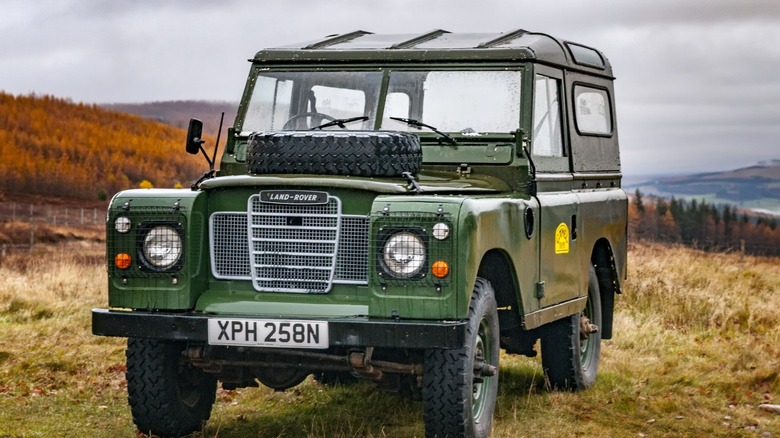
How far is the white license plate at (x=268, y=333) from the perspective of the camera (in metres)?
6.23

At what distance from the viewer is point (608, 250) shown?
9.82 meters

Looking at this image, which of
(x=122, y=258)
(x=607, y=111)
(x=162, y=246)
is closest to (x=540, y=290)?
(x=162, y=246)

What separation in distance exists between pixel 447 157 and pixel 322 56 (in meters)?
1.23

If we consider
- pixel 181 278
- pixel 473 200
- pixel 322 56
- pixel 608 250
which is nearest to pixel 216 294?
pixel 181 278

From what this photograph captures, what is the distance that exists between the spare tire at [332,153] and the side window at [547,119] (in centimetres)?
131

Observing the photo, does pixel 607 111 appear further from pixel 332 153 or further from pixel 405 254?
pixel 405 254

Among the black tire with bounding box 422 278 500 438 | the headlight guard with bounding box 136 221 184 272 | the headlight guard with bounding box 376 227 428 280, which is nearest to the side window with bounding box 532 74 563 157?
the black tire with bounding box 422 278 500 438

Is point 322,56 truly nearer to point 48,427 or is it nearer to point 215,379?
point 215,379

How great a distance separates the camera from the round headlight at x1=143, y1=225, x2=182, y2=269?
263 inches

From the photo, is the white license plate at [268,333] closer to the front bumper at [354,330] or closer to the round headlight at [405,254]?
the front bumper at [354,330]

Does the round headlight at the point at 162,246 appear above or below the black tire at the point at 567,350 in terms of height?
above

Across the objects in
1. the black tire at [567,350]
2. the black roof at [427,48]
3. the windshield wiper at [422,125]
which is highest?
the black roof at [427,48]

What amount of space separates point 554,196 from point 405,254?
2210 millimetres

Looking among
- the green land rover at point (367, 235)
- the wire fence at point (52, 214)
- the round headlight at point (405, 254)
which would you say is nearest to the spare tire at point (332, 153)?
the green land rover at point (367, 235)
